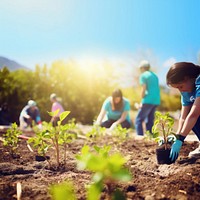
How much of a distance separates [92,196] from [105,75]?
957 centimetres

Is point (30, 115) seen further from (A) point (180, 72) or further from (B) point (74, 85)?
(A) point (180, 72)

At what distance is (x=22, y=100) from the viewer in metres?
8.99

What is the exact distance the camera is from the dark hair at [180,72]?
2.65m

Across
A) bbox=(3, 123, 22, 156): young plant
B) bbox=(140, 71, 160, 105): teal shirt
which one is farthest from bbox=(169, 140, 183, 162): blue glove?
bbox=(140, 71, 160, 105): teal shirt

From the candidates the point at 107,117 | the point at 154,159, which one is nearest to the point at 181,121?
the point at 154,159

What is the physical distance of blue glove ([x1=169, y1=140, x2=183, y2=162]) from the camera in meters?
2.55

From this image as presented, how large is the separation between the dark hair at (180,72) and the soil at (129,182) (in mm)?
672

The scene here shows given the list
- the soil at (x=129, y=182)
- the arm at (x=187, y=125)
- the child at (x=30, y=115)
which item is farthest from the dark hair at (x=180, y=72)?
the child at (x=30, y=115)

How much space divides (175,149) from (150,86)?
3169 mm

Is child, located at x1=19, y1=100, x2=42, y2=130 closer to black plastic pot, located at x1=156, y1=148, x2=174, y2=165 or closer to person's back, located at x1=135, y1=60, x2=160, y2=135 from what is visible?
person's back, located at x1=135, y1=60, x2=160, y2=135

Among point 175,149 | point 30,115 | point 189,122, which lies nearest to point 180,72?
point 189,122

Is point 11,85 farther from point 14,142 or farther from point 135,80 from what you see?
point 135,80

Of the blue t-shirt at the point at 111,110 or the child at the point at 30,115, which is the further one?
the child at the point at 30,115

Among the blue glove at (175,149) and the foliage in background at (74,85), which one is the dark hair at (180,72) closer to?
the blue glove at (175,149)
